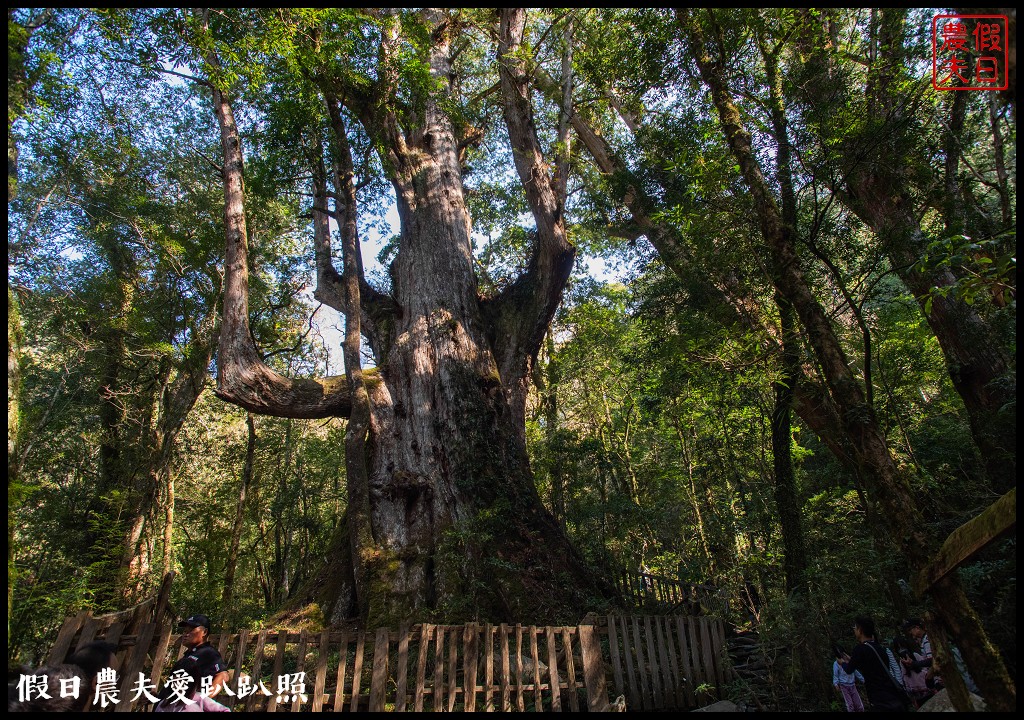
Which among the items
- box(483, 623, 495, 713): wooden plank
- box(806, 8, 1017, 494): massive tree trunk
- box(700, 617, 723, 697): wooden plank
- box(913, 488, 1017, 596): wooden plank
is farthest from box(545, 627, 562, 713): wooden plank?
box(806, 8, 1017, 494): massive tree trunk

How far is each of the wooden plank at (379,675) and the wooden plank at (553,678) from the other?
132cm

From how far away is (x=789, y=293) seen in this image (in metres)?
4.70

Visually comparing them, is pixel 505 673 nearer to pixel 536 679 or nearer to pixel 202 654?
pixel 536 679

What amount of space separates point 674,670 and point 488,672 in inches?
85.1

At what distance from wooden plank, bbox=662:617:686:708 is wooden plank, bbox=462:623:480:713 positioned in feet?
7.13

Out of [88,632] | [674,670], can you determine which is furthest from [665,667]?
[88,632]

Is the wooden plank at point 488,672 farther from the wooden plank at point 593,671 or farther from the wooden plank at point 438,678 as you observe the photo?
the wooden plank at point 593,671

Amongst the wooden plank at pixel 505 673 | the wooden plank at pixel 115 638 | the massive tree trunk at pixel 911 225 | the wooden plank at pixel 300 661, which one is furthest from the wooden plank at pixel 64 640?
the massive tree trunk at pixel 911 225

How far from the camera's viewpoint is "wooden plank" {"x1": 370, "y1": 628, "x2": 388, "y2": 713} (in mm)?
3955

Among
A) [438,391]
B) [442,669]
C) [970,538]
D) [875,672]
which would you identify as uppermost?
[438,391]

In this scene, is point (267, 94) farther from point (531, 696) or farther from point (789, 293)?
point (531, 696)

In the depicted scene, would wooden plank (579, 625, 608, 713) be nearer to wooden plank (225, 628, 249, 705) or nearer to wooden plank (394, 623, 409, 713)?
wooden plank (394, 623, 409, 713)

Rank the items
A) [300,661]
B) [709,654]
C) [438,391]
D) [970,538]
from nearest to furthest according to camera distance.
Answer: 1. [970,538]
2. [300,661]
3. [709,654]
4. [438,391]

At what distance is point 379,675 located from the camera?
403 cm
